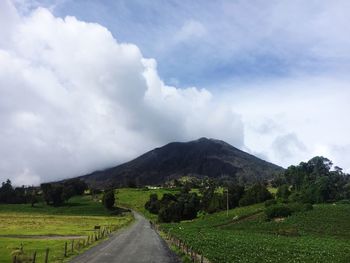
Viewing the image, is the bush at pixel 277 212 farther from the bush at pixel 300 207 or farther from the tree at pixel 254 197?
the tree at pixel 254 197

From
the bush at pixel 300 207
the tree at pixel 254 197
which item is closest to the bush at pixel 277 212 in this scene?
the bush at pixel 300 207

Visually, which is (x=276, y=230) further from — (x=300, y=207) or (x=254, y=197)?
(x=254, y=197)

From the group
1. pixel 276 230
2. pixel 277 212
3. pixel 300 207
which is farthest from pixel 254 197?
pixel 276 230

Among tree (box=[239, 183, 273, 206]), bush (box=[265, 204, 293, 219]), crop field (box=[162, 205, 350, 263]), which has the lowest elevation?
crop field (box=[162, 205, 350, 263])

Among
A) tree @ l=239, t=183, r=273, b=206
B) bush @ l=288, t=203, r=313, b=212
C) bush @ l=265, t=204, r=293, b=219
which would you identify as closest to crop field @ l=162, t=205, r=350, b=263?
bush @ l=288, t=203, r=313, b=212

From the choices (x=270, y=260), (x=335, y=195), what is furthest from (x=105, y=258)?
(x=335, y=195)

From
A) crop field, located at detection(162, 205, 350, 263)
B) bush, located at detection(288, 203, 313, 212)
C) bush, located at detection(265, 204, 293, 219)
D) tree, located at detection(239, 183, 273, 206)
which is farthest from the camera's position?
tree, located at detection(239, 183, 273, 206)

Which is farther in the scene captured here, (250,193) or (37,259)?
(250,193)

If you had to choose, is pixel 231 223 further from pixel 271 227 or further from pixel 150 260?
pixel 150 260

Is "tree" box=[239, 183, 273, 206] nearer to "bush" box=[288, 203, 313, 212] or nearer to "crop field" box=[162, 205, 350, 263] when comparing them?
"crop field" box=[162, 205, 350, 263]

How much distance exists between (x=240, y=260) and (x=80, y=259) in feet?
51.5

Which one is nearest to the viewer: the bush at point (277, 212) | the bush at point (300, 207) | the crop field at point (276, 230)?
the crop field at point (276, 230)

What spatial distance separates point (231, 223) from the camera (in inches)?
5221

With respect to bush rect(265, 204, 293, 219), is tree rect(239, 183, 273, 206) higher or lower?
higher
